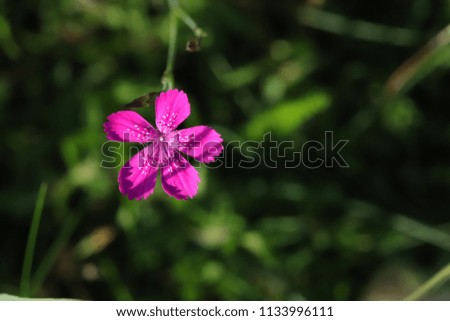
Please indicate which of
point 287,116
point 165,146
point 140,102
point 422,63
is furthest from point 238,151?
point 140,102

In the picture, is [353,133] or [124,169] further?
[353,133]

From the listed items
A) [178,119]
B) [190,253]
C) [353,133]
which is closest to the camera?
[178,119]

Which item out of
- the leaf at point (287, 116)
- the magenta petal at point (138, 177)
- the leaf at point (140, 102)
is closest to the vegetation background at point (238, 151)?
the leaf at point (287, 116)

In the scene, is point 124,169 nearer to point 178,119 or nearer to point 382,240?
point 178,119

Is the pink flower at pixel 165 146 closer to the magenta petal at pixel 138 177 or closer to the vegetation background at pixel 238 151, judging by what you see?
the magenta petal at pixel 138 177

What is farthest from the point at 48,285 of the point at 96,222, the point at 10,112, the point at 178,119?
the point at 178,119

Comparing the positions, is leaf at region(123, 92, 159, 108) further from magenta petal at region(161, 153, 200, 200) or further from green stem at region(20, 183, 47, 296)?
green stem at region(20, 183, 47, 296)

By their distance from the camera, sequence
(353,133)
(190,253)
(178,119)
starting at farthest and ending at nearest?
(353,133) → (190,253) → (178,119)
